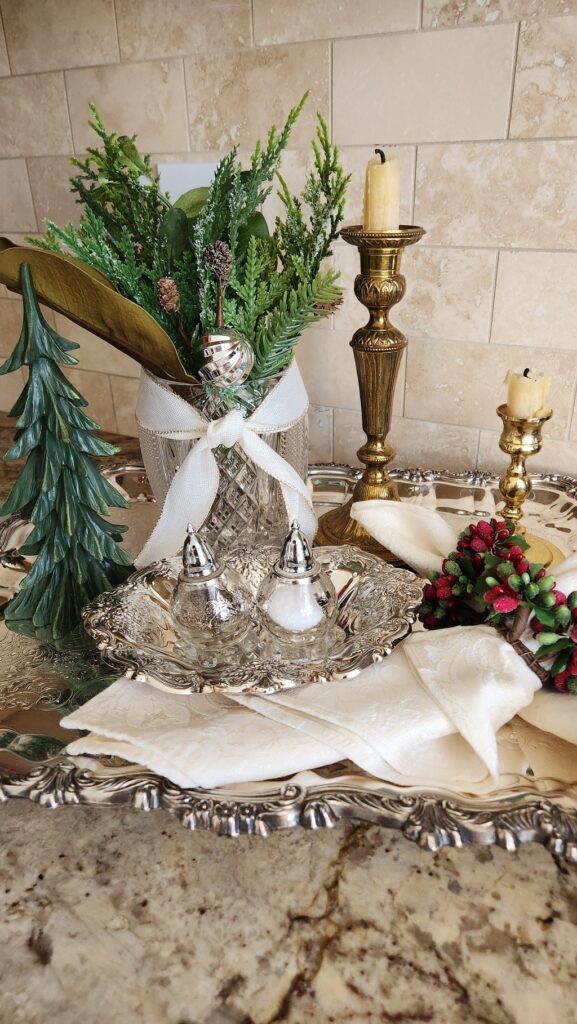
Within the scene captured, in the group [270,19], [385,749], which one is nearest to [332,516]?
[385,749]

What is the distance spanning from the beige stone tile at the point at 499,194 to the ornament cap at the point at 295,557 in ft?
1.33

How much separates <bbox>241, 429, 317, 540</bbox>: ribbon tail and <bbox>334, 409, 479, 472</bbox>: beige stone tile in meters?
0.25

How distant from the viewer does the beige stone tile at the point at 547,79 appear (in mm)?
601

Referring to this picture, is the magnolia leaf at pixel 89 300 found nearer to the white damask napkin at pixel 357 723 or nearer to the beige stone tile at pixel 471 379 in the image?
the white damask napkin at pixel 357 723

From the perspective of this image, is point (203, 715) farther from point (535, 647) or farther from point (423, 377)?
point (423, 377)

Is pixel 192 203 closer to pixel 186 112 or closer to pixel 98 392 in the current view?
pixel 186 112

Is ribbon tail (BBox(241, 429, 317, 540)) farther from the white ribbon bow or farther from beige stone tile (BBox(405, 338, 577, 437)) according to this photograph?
beige stone tile (BBox(405, 338, 577, 437))

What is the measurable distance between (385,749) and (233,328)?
12.5 inches

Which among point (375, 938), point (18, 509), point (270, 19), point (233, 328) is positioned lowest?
point (375, 938)

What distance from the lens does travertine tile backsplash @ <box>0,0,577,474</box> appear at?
0.64 metres

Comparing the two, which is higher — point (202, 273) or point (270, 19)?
point (270, 19)

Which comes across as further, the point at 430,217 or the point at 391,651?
the point at 430,217

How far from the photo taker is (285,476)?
0.58m

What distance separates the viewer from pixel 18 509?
0.56 meters
